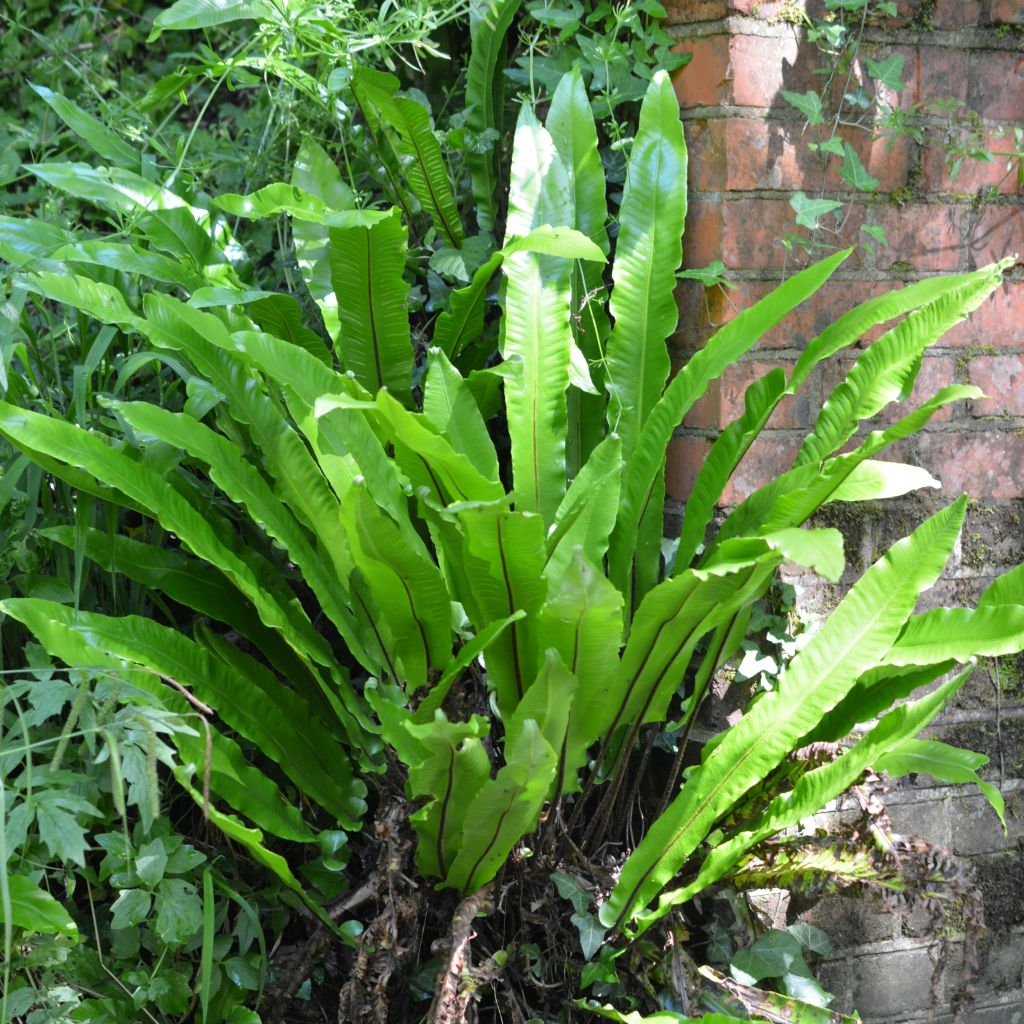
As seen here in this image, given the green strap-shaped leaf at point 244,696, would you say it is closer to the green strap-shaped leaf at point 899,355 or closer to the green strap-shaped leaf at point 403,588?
the green strap-shaped leaf at point 403,588

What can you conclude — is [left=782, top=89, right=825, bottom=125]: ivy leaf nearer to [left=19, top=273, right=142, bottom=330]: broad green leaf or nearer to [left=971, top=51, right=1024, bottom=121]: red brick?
[left=971, top=51, right=1024, bottom=121]: red brick

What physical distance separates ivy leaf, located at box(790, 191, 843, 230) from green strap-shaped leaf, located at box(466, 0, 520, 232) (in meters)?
0.47

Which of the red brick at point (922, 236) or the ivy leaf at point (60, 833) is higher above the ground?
the red brick at point (922, 236)

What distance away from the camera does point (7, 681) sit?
1469 millimetres

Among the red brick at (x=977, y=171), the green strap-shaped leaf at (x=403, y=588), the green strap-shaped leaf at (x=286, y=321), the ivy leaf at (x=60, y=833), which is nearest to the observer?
the ivy leaf at (x=60, y=833)

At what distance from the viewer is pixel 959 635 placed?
1271 mm

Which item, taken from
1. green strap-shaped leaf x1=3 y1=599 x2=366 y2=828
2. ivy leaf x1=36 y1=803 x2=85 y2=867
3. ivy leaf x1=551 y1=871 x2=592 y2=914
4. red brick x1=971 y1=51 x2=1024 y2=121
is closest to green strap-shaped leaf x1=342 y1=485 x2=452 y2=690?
green strap-shaped leaf x1=3 y1=599 x2=366 y2=828

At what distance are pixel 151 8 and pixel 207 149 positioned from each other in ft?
3.00

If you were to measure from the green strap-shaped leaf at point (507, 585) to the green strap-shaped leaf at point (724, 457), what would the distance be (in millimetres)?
252

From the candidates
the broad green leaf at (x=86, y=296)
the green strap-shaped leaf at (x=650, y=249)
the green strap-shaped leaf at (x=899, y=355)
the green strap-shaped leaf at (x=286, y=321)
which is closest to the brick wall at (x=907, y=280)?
the green strap-shaped leaf at (x=650, y=249)

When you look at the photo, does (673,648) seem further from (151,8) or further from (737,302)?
(151,8)

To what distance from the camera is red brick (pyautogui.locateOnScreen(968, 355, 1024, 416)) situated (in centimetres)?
166

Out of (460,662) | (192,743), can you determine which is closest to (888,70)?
(460,662)

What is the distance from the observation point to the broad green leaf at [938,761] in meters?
1.32
